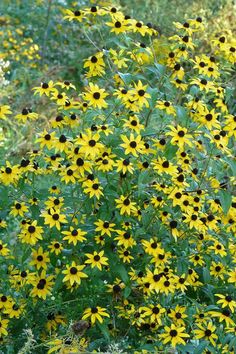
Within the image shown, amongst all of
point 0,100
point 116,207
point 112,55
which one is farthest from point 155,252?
point 0,100

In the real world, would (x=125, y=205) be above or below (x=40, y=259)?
above

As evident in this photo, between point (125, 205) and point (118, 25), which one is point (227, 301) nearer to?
point (125, 205)

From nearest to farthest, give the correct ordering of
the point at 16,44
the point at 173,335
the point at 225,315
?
the point at 173,335 → the point at 225,315 → the point at 16,44

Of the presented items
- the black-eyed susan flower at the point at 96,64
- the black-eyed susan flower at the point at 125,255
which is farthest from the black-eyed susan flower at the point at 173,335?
the black-eyed susan flower at the point at 96,64

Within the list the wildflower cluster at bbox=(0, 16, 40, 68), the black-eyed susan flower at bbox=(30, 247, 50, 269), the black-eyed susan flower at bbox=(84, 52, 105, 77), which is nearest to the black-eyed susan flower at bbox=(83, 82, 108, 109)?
the black-eyed susan flower at bbox=(84, 52, 105, 77)

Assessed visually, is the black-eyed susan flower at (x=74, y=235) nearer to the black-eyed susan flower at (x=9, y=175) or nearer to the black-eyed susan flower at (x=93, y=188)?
the black-eyed susan flower at (x=93, y=188)

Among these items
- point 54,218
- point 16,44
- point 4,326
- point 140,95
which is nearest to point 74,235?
point 54,218

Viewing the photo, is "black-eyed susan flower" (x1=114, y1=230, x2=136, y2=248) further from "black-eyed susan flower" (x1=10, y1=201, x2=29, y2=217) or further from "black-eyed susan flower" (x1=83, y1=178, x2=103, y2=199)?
"black-eyed susan flower" (x1=10, y1=201, x2=29, y2=217)

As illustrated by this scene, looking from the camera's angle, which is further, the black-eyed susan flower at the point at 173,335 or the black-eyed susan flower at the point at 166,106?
the black-eyed susan flower at the point at 166,106
